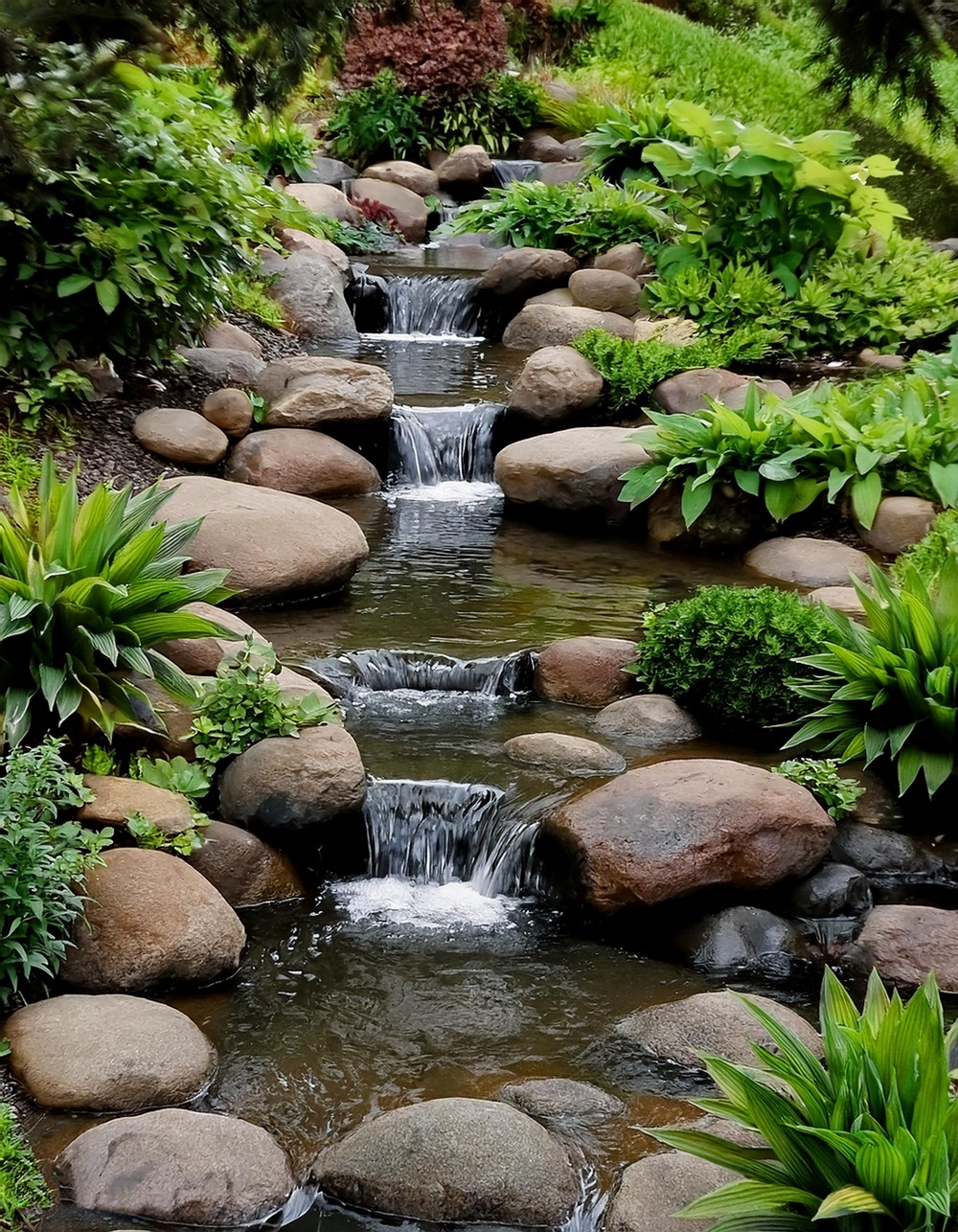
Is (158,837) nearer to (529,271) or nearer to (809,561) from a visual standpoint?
(809,561)

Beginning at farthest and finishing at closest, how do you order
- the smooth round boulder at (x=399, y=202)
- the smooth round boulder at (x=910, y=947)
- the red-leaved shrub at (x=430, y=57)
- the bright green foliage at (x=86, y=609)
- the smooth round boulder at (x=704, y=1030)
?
the red-leaved shrub at (x=430, y=57), the smooth round boulder at (x=399, y=202), the bright green foliage at (x=86, y=609), the smooth round boulder at (x=910, y=947), the smooth round boulder at (x=704, y=1030)

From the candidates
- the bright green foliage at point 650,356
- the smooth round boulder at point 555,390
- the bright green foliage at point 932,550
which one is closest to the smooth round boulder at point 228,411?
the smooth round boulder at point 555,390

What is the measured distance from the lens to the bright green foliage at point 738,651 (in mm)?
6852

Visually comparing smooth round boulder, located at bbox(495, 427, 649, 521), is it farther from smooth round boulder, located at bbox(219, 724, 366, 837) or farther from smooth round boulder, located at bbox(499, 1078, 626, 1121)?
smooth round boulder, located at bbox(499, 1078, 626, 1121)

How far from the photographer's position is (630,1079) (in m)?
4.73

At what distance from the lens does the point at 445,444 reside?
11.5 m

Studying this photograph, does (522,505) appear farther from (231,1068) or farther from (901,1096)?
(901,1096)

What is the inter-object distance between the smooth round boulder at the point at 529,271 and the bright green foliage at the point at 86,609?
898 centimetres

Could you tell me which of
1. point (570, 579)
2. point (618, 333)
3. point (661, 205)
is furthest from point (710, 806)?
point (661, 205)

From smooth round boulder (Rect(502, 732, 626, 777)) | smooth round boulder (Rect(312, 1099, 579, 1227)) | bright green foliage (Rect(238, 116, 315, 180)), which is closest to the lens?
smooth round boulder (Rect(312, 1099, 579, 1227))

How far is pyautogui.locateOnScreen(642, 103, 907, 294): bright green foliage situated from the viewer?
1199 cm

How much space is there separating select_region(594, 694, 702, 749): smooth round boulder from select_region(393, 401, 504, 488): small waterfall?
15.5 ft

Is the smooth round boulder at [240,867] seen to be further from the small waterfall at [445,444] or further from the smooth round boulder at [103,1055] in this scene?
the small waterfall at [445,444]

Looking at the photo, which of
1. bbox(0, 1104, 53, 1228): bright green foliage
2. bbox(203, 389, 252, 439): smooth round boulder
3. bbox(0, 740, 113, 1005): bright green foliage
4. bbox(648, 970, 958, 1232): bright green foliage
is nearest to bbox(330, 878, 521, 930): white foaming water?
bbox(0, 740, 113, 1005): bright green foliage
